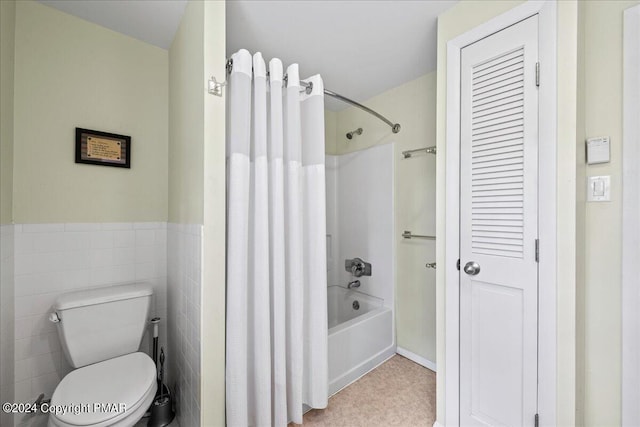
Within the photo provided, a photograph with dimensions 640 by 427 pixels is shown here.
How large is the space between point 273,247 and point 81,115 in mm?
1450

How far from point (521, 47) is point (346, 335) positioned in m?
1.97

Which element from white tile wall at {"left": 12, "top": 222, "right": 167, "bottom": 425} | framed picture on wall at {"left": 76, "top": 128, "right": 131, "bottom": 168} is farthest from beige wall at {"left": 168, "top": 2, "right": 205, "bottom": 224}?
white tile wall at {"left": 12, "top": 222, "right": 167, "bottom": 425}

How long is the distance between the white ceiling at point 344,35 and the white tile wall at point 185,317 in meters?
1.27

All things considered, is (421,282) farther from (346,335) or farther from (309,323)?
(309,323)

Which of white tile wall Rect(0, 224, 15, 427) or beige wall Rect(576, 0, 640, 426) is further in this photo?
white tile wall Rect(0, 224, 15, 427)

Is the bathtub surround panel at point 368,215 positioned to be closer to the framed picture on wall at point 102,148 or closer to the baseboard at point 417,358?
the baseboard at point 417,358

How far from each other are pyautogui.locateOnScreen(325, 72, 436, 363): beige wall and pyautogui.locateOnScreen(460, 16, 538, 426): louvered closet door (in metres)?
0.77

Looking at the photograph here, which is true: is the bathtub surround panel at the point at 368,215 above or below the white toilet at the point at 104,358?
above

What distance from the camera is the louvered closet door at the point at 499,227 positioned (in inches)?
47.8

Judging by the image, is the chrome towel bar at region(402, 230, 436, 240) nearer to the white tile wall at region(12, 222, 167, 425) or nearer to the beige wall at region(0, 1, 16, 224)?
the white tile wall at region(12, 222, 167, 425)

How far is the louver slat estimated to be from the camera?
1.25 m

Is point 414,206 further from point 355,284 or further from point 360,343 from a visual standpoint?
point 360,343

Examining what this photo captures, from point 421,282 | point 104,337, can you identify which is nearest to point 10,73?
point 104,337

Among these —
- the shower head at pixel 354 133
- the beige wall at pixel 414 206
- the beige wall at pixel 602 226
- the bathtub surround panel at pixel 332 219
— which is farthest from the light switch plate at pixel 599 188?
the bathtub surround panel at pixel 332 219
